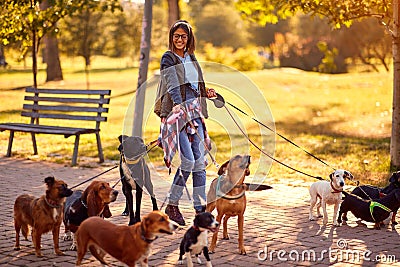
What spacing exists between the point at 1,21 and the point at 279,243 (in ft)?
28.4

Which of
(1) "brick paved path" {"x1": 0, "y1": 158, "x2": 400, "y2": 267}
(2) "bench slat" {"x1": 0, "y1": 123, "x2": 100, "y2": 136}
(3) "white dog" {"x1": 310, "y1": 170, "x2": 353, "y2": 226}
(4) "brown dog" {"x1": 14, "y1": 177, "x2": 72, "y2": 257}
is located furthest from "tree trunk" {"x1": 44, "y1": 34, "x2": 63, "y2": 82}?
(4) "brown dog" {"x1": 14, "y1": 177, "x2": 72, "y2": 257}

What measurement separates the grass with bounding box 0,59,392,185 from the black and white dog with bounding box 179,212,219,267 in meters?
3.07

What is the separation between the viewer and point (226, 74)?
26.7 m

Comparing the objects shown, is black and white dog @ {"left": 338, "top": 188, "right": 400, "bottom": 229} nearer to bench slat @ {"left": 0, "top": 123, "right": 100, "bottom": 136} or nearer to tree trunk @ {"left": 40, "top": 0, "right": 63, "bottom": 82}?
bench slat @ {"left": 0, "top": 123, "right": 100, "bottom": 136}

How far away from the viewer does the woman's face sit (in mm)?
7660

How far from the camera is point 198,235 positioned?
5.95 m

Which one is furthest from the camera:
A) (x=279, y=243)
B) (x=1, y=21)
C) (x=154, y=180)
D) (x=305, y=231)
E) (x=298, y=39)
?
(x=298, y=39)

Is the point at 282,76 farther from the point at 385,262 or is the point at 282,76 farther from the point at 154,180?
the point at 385,262

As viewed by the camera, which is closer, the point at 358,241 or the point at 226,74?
the point at 358,241

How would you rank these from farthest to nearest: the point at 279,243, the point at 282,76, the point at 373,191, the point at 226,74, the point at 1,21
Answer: the point at 282,76 < the point at 226,74 < the point at 1,21 < the point at 373,191 < the point at 279,243

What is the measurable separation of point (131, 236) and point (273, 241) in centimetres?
215

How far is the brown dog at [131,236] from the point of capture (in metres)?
5.49

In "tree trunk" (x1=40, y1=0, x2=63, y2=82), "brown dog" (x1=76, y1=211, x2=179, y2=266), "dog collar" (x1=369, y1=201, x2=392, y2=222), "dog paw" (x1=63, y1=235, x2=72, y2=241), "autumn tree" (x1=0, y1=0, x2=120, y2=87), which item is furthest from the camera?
"tree trunk" (x1=40, y1=0, x2=63, y2=82)

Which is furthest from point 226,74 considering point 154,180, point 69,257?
point 69,257
